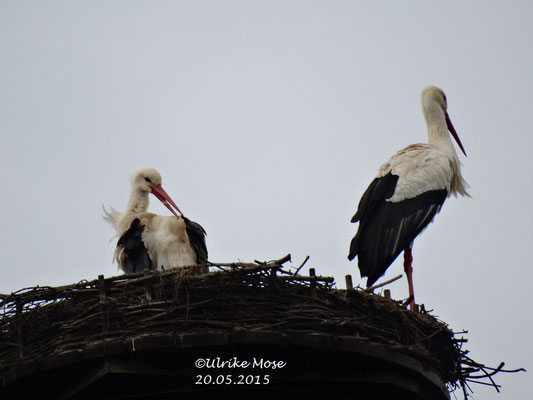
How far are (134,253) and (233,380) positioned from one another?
2.57 metres

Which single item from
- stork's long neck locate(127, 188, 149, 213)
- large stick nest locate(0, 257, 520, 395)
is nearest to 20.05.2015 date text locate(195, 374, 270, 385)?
large stick nest locate(0, 257, 520, 395)

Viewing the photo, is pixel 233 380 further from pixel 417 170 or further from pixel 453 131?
pixel 453 131

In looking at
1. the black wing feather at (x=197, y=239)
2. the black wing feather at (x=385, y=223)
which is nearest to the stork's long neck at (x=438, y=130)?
the black wing feather at (x=385, y=223)

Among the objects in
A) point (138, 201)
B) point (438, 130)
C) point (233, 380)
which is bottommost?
point (233, 380)

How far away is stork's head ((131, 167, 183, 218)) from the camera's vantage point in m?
9.64

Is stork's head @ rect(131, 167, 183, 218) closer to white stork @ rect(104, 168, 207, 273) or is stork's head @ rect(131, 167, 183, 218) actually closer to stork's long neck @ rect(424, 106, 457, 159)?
white stork @ rect(104, 168, 207, 273)

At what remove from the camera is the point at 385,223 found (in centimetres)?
845

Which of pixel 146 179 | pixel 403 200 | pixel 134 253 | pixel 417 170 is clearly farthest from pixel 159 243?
pixel 417 170

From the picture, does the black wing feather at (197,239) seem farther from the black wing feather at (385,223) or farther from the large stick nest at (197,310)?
the large stick nest at (197,310)

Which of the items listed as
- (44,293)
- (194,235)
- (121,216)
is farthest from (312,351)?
(121,216)

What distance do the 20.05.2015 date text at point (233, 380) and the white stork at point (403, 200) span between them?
192cm

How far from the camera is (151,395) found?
6328 mm

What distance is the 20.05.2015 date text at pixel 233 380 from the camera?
20.3 ft

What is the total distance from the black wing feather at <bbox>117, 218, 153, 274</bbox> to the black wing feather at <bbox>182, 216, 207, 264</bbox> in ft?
1.31
